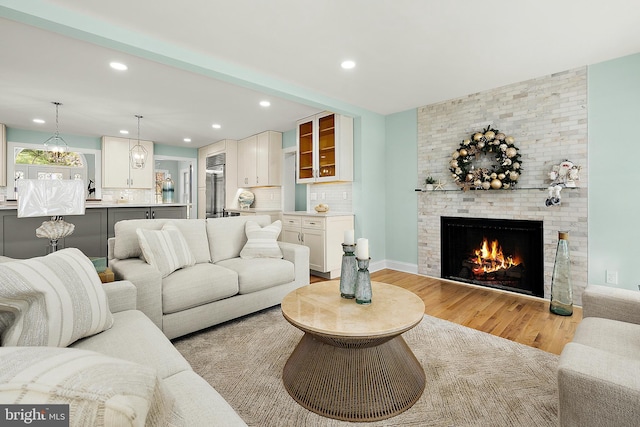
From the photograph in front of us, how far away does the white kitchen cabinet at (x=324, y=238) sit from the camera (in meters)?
4.24

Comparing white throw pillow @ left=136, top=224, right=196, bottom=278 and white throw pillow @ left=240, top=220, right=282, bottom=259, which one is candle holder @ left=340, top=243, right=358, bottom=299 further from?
white throw pillow @ left=136, top=224, right=196, bottom=278

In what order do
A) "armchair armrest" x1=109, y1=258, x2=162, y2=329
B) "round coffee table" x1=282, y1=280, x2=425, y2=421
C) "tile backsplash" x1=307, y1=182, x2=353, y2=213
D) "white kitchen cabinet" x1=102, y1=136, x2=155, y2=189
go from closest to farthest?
"round coffee table" x1=282, y1=280, x2=425, y2=421 < "armchair armrest" x1=109, y1=258, x2=162, y2=329 < "tile backsplash" x1=307, y1=182, x2=353, y2=213 < "white kitchen cabinet" x1=102, y1=136, x2=155, y2=189

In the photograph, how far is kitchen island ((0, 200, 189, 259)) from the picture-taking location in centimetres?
362

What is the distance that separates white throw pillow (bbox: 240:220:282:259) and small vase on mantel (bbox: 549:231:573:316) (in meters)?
2.78

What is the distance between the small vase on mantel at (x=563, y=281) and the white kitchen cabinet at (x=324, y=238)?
2.46 m

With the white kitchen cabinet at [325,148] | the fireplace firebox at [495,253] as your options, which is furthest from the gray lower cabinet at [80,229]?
the fireplace firebox at [495,253]

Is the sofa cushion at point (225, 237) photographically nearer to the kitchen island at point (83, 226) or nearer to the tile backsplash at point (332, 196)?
the kitchen island at point (83, 226)

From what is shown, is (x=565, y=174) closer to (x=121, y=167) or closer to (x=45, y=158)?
(x=121, y=167)

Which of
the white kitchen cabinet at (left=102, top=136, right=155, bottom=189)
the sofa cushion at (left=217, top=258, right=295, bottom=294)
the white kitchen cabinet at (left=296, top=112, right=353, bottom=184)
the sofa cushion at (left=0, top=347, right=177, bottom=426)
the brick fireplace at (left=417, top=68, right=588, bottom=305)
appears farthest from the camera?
the white kitchen cabinet at (left=102, top=136, right=155, bottom=189)

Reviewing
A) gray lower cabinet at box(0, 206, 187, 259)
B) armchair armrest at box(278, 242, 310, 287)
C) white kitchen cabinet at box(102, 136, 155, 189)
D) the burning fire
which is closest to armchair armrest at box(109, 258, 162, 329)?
armchair armrest at box(278, 242, 310, 287)

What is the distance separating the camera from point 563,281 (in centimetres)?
299

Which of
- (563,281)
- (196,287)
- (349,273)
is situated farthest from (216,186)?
(563,281)

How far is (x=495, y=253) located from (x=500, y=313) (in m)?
1.10

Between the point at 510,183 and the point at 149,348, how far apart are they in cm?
383
